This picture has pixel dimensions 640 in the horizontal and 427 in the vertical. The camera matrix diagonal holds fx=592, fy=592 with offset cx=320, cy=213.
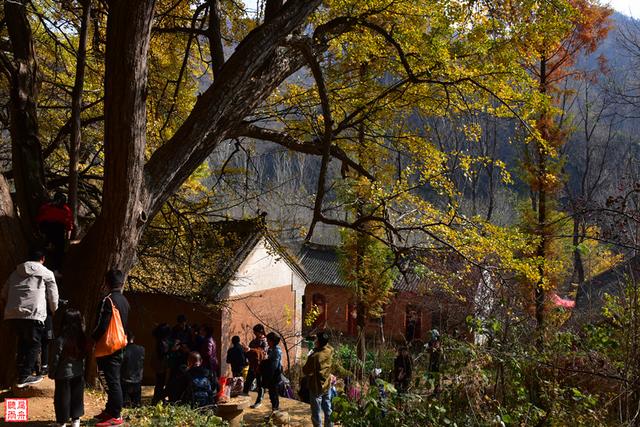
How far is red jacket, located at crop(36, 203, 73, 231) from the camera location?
756cm

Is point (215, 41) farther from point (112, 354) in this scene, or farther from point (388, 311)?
point (388, 311)

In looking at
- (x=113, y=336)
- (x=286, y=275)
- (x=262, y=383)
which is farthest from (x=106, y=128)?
(x=286, y=275)

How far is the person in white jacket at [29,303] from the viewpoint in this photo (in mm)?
6754

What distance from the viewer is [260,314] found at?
18703mm

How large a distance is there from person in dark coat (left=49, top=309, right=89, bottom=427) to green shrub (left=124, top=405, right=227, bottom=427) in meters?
0.84

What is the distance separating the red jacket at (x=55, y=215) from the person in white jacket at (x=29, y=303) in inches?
24.8

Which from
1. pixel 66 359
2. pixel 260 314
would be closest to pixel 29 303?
pixel 66 359

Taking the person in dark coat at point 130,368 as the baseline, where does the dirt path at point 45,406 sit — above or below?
below

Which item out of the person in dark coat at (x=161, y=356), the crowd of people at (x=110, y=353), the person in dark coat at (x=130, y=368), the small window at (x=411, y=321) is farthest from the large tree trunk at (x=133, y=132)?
the small window at (x=411, y=321)

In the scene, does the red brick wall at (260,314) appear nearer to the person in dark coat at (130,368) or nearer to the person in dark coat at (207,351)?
the person in dark coat at (207,351)

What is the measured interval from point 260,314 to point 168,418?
11.8m

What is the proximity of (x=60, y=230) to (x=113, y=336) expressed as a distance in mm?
2353

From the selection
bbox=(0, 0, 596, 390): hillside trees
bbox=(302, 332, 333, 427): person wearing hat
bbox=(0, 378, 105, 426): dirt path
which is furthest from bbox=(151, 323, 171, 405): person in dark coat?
bbox=(302, 332, 333, 427): person wearing hat

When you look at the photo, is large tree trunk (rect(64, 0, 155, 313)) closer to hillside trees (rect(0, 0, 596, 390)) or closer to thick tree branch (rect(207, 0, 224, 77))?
hillside trees (rect(0, 0, 596, 390))
